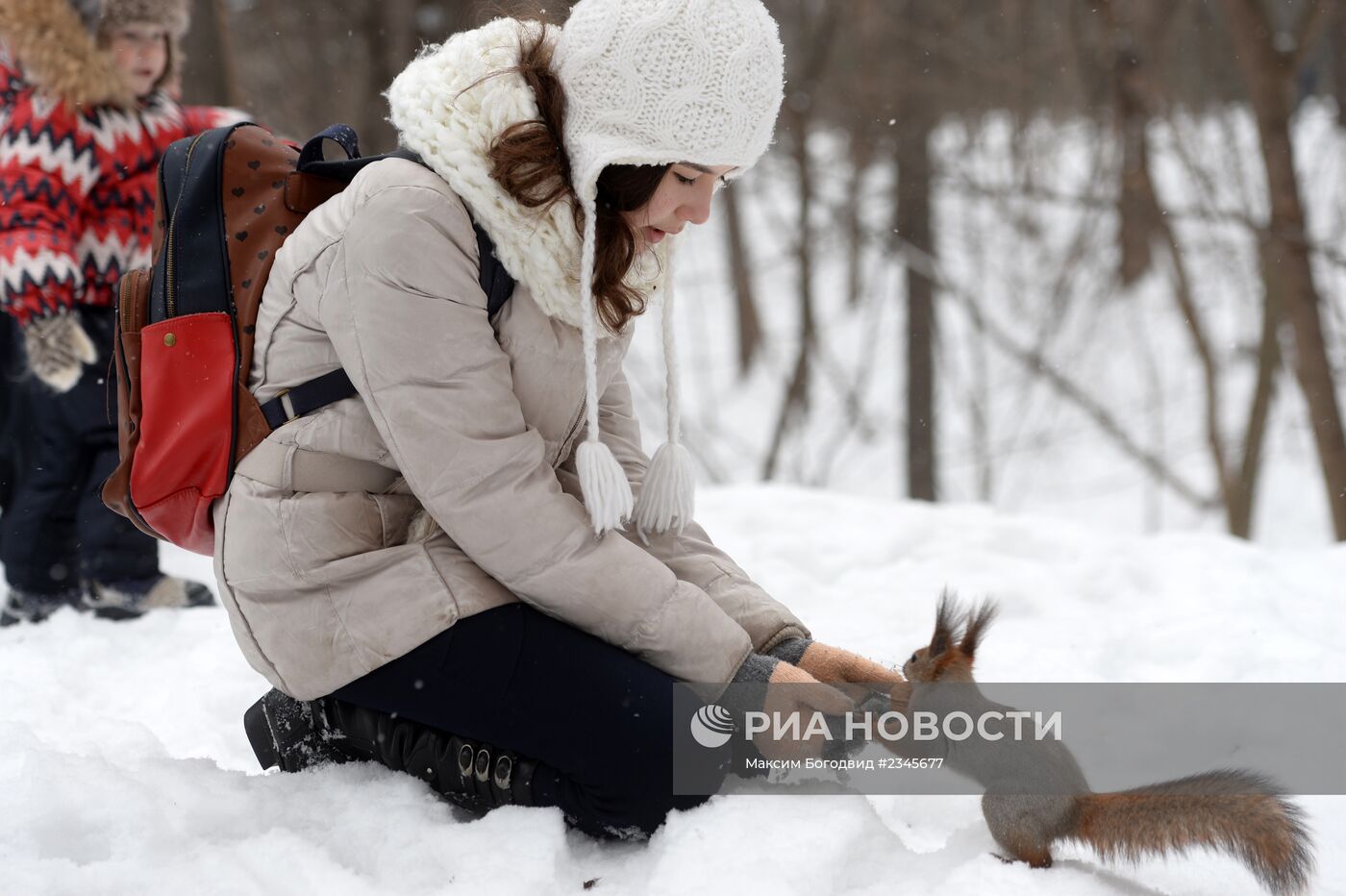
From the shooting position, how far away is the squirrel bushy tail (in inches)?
65.1

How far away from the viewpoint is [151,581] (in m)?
3.34

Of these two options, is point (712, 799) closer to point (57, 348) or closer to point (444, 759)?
point (444, 759)

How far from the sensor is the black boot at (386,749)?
197 cm

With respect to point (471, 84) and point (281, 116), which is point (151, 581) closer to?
point (471, 84)

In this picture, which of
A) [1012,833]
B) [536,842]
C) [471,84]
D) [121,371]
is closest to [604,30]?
[471,84]

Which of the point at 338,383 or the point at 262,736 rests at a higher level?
the point at 338,383

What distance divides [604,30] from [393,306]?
54 centimetres

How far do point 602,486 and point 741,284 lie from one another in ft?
31.5

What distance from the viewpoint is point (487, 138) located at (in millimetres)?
1858

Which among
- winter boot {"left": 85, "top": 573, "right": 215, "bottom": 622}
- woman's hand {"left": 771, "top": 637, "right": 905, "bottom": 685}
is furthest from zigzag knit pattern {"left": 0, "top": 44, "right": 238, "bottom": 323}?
woman's hand {"left": 771, "top": 637, "right": 905, "bottom": 685}

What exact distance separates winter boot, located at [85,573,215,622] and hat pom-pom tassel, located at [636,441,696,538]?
178 centimetres

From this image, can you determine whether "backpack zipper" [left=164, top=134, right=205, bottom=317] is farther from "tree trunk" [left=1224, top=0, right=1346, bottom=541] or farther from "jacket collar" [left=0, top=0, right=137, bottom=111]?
"tree trunk" [left=1224, top=0, right=1346, bottom=541]

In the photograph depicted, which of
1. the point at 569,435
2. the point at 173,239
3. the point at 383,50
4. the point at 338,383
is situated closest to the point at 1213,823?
the point at 569,435

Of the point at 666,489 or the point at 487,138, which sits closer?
the point at 487,138
